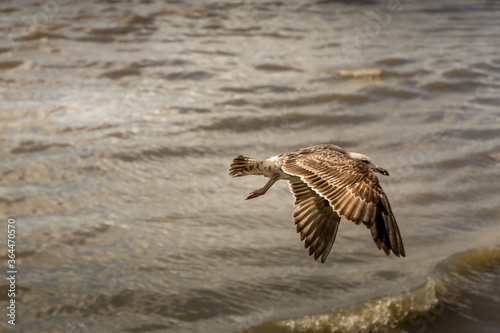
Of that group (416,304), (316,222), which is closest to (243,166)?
(316,222)

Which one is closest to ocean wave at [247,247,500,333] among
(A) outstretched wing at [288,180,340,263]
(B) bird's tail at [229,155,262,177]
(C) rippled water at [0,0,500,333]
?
(C) rippled water at [0,0,500,333]

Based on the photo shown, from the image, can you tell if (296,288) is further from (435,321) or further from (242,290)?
(435,321)

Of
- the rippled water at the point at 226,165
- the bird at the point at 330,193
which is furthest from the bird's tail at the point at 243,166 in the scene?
the rippled water at the point at 226,165

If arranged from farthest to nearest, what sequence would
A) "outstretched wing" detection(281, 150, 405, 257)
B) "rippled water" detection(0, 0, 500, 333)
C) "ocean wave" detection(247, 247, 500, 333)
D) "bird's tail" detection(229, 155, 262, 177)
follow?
"rippled water" detection(0, 0, 500, 333) → "ocean wave" detection(247, 247, 500, 333) → "bird's tail" detection(229, 155, 262, 177) → "outstretched wing" detection(281, 150, 405, 257)

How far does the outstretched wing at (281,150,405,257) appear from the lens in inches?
146

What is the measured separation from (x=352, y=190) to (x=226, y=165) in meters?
4.31

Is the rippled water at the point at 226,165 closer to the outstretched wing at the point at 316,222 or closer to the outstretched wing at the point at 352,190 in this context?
the outstretched wing at the point at 316,222

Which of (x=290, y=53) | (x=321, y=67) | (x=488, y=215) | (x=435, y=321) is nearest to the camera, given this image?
(x=435, y=321)

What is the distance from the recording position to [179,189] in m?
7.51

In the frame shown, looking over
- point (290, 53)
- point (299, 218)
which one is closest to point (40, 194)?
point (299, 218)

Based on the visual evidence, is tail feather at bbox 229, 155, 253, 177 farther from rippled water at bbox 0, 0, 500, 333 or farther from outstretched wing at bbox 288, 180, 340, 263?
rippled water at bbox 0, 0, 500, 333

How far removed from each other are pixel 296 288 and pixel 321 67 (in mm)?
6343

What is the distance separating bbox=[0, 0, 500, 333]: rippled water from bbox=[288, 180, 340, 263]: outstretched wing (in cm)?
110

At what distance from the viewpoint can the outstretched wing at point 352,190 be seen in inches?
146
